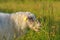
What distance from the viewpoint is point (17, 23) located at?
7699 mm

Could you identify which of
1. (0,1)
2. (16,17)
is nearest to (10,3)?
(0,1)

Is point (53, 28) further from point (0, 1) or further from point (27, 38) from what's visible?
point (0, 1)

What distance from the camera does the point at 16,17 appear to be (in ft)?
25.3

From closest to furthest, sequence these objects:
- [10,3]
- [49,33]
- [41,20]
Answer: [49,33]
[41,20]
[10,3]

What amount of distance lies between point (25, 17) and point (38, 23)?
0.39 meters

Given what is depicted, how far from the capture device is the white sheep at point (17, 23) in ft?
24.4

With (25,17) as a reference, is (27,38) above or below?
below

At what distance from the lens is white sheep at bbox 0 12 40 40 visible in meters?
7.45

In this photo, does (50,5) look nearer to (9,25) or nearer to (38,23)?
(38,23)

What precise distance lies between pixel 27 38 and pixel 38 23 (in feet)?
1.60

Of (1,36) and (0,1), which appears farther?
→ (0,1)

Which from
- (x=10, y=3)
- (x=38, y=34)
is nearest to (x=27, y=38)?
(x=38, y=34)

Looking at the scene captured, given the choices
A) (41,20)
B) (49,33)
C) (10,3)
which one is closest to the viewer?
(49,33)

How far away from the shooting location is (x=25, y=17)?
7656mm
